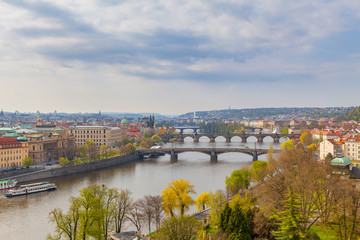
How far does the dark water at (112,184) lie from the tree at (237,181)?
13.5 feet

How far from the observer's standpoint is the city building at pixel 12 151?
44100 mm

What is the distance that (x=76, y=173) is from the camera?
47.2m

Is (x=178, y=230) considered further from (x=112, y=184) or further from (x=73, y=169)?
(x=73, y=169)

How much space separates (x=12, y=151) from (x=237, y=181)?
30087mm

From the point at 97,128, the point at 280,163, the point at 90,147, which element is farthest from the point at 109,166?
the point at 280,163

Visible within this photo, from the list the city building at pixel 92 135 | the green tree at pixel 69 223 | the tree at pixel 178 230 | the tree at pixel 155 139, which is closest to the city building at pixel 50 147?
the city building at pixel 92 135

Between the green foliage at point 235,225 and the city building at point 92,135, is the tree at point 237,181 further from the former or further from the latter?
the city building at point 92,135

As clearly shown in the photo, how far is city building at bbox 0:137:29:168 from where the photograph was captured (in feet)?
145

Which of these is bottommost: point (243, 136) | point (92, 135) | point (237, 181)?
point (243, 136)

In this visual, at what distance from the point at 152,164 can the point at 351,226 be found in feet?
137

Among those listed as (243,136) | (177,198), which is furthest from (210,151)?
(243,136)

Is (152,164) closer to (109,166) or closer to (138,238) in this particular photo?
(109,166)

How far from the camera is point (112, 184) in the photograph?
40031 millimetres

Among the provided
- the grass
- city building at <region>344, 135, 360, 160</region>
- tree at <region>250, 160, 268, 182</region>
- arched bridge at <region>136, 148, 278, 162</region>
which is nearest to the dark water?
arched bridge at <region>136, 148, 278, 162</region>
